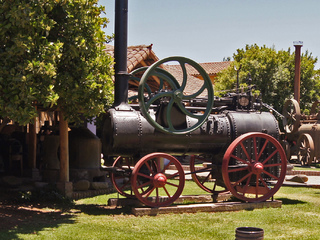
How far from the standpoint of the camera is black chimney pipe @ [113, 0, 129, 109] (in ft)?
32.4

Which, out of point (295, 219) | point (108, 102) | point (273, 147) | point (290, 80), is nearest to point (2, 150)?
point (108, 102)

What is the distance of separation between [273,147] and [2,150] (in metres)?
8.15

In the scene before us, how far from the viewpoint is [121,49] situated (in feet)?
33.2

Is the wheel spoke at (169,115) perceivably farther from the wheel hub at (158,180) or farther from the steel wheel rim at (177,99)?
the wheel hub at (158,180)

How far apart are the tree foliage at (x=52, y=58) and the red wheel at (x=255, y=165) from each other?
8.53 ft

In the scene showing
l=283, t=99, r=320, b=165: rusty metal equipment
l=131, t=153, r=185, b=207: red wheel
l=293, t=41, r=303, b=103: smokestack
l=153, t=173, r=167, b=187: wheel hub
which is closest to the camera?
l=131, t=153, r=185, b=207: red wheel

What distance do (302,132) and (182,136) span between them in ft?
43.8

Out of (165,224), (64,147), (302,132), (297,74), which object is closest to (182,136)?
(165,224)

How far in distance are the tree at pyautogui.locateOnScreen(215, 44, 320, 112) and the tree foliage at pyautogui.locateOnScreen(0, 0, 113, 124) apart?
782 inches

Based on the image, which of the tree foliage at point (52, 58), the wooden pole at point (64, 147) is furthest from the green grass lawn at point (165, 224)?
the tree foliage at point (52, 58)

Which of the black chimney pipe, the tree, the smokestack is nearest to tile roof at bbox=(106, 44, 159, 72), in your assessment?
the black chimney pipe

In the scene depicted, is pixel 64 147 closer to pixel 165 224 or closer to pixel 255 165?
pixel 165 224

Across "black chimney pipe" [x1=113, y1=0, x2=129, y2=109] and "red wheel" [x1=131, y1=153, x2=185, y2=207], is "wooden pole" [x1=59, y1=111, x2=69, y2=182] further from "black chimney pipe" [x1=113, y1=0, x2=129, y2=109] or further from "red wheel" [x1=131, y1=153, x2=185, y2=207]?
"red wheel" [x1=131, y1=153, x2=185, y2=207]

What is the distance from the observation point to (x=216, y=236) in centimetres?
739
